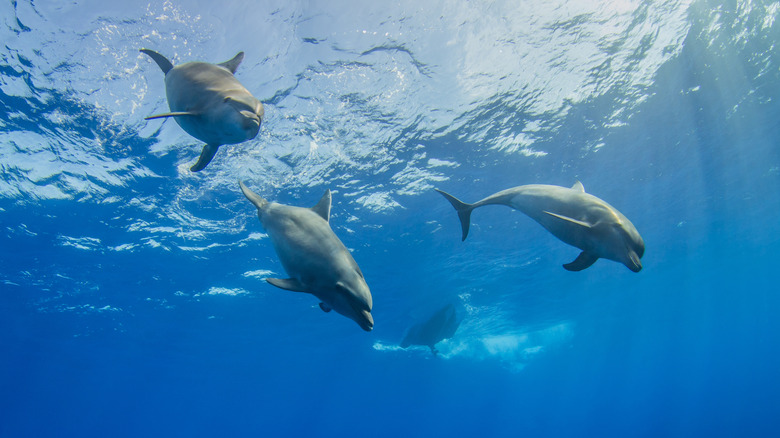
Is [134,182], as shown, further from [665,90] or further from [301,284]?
[665,90]

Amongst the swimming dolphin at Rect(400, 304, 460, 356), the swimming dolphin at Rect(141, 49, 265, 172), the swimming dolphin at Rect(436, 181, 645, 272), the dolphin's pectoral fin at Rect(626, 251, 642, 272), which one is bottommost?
the dolphin's pectoral fin at Rect(626, 251, 642, 272)

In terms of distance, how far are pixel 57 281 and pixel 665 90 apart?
101 ft

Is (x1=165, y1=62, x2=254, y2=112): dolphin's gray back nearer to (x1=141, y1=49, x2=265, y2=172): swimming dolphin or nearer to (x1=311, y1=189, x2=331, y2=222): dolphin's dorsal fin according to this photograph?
(x1=141, y1=49, x2=265, y2=172): swimming dolphin

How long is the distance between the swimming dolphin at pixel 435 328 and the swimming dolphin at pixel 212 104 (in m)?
24.5

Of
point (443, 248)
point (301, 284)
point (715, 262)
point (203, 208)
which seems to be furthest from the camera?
point (715, 262)

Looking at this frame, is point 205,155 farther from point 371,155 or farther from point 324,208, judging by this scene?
point 371,155

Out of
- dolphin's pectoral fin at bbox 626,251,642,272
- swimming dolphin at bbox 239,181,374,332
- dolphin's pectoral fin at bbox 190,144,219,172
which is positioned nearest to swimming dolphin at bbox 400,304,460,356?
dolphin's pectoral fin at bbox 626,251,642,272

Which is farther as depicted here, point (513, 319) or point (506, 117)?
point (513, 319)

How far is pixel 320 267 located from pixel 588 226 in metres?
2.17

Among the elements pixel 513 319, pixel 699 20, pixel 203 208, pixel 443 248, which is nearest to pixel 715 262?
pixel 513 319

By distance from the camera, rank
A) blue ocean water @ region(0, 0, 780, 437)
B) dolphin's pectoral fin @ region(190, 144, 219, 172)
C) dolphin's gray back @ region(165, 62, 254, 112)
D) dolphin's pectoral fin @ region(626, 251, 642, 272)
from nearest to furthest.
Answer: dolphin's gray back @ region(165, 62, 254, 112)
dolphin's pectoral fin @ region(190, 144, 219, 172)
dolphin's pectoral fin @ region(626, 251, 642, 272)
blue ocean water @ region(0, 0, 780, 437)

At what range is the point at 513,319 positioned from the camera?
37.6 metres

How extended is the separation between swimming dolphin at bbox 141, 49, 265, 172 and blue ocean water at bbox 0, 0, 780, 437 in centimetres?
639

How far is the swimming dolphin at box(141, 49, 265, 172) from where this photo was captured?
2.29m
